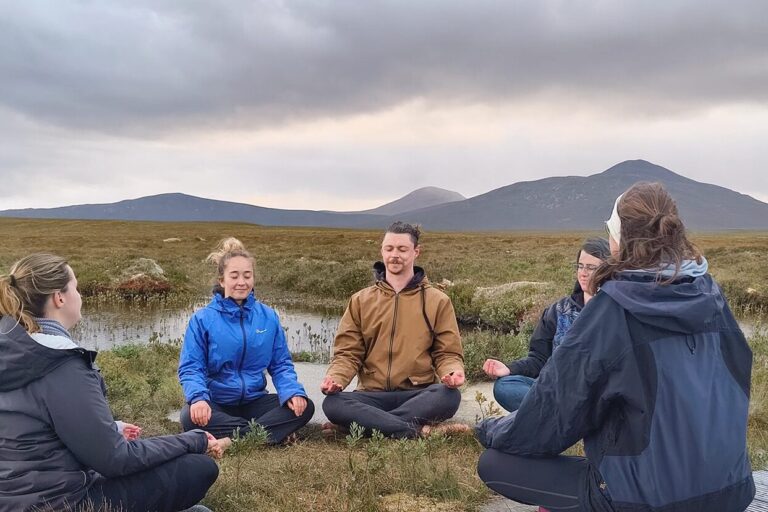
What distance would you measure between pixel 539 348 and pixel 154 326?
37.6 feet

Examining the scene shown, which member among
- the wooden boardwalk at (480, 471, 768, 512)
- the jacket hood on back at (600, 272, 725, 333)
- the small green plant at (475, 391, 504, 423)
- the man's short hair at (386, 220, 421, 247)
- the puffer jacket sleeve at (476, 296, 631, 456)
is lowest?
the small green plant at (475, 391, 504, 423)

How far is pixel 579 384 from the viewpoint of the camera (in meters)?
2.78

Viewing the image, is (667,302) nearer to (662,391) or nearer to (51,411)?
(662,391)

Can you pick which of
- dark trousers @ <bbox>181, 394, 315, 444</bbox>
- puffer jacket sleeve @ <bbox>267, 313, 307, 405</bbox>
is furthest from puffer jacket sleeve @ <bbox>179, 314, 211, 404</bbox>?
puffer jacket sleeve @ <bbox>267, 313, 307, 405</bbox>

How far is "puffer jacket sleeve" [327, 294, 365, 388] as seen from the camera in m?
5.96

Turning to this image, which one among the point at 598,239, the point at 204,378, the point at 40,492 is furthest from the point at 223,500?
the point at 598,239

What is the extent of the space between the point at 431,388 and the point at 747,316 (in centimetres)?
1241

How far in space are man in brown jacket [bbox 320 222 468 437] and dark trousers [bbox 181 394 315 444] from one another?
1.15ft

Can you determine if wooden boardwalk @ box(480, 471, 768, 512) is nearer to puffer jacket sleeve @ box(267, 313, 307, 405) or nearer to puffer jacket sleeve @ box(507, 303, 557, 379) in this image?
puffer jacket sleeve @ box(507, 303, 557, 379)

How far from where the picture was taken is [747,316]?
590 inches

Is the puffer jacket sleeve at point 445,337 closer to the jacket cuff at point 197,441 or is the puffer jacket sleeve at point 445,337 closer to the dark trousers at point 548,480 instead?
the dark trousers at point 548,480

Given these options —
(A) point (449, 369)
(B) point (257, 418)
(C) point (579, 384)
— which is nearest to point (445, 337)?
(A) point (449, 369)

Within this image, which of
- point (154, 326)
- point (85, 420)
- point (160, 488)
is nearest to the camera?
point (85, 420)

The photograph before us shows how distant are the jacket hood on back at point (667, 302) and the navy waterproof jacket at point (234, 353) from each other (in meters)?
3.66
